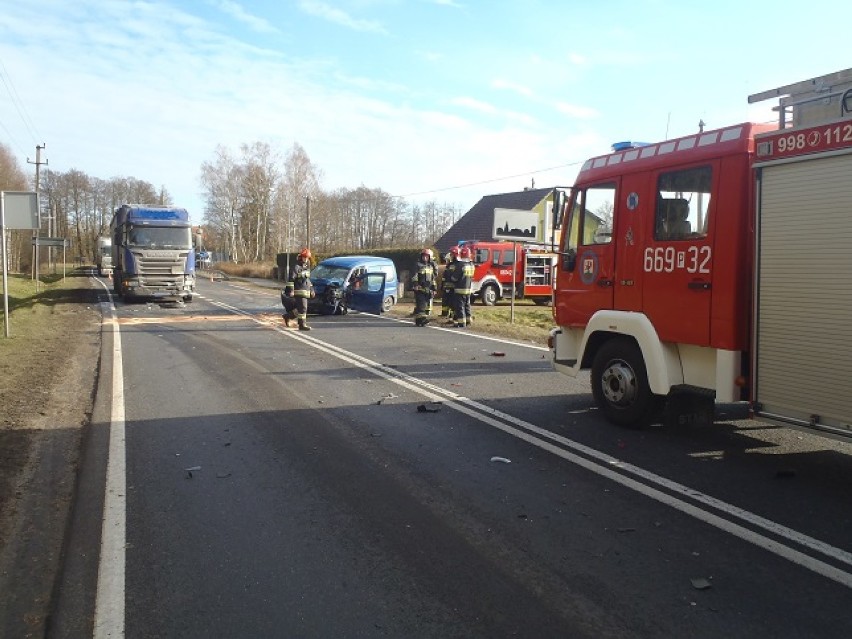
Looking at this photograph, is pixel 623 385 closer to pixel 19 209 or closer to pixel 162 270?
pixel 19 209

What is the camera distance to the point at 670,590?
3.53 metres

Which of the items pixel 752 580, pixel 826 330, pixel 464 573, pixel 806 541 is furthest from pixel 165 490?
pixel 826 330

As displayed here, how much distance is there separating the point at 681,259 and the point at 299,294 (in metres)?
11.4

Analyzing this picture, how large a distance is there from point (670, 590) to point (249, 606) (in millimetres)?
2146

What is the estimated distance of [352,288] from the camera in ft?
65.2

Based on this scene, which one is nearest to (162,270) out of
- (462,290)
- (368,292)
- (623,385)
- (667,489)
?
(368,292)

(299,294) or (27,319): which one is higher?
(299,294)

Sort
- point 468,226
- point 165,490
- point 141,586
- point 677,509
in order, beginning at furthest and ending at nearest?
point 468,226 < point 165,490 < point 677,509 < point 141,586

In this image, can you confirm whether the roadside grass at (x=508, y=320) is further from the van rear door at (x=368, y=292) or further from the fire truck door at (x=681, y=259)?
the fire truck door at (x=681, y=259)

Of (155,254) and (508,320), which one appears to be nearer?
(508,320)

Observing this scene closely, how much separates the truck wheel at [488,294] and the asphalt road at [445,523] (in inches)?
710

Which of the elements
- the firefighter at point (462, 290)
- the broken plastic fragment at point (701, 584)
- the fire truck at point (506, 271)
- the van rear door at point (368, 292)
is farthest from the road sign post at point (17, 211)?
the fire truck at point (506, 271)

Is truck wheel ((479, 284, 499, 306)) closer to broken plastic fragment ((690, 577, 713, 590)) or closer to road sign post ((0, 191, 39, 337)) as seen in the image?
road sign post ((0, 191, 39, 337))

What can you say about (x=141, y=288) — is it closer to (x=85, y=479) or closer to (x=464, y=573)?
(x=85, y=479)
